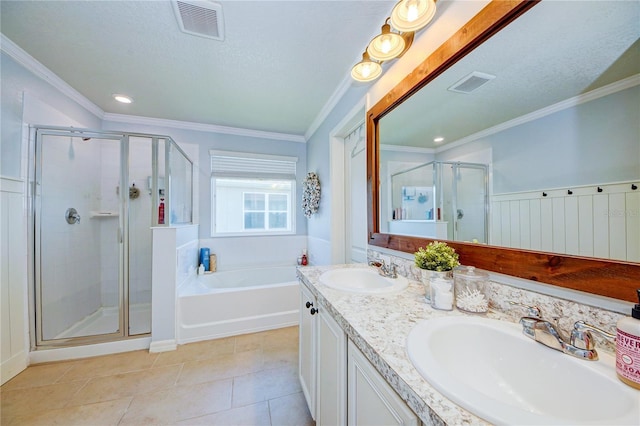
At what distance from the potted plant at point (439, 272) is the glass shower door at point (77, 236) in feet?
8.57

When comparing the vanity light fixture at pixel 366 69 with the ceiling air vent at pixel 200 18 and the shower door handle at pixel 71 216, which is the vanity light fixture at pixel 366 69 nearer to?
the ceiling air vent at pixel 200 18

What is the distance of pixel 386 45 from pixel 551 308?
53.1 inches

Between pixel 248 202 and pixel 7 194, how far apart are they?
6.95 ft

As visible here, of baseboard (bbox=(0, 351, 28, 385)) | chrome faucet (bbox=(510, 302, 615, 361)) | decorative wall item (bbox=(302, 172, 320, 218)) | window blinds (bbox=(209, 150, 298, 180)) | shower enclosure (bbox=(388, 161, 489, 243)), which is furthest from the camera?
window blinds (bbox=(209, 150, 298, 180))

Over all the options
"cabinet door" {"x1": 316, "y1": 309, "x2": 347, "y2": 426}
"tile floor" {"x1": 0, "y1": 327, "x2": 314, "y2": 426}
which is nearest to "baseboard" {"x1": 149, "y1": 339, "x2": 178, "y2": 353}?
"tile floor" {"x1": 0, "y1": 327, "x2": 314, "y2": 426}

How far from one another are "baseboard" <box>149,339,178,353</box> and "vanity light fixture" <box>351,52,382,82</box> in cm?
268

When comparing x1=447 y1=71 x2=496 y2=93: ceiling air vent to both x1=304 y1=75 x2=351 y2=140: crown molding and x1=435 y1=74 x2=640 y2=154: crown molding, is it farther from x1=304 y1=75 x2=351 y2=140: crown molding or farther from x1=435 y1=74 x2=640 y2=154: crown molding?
x1=304 y1=75 x2=351 y2=140: crown molding

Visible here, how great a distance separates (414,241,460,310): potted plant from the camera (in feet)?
2.82

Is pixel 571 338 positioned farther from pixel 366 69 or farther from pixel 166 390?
pixel 166 390

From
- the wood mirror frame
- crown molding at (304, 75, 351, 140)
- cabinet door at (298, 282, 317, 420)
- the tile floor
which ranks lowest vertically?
the tile floor

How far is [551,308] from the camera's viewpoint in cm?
68

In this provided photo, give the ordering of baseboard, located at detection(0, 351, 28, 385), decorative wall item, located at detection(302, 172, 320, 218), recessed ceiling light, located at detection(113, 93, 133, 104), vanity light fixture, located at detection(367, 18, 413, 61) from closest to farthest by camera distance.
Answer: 1. vanity light fixture, located at detection(367, 18, 413, 61)
2. baseboard, located at detection(0, 351, 28, 385)
3. recessed ceiling light, located at detection(113, 93, 133, 104)
4. decorative wall item, located at detection(302, 172, 320, 218)

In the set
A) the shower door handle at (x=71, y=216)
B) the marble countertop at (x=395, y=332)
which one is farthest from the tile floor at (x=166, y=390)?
the shower door handle at (x=71, y=216)

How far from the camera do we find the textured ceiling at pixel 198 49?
136 centimetres
